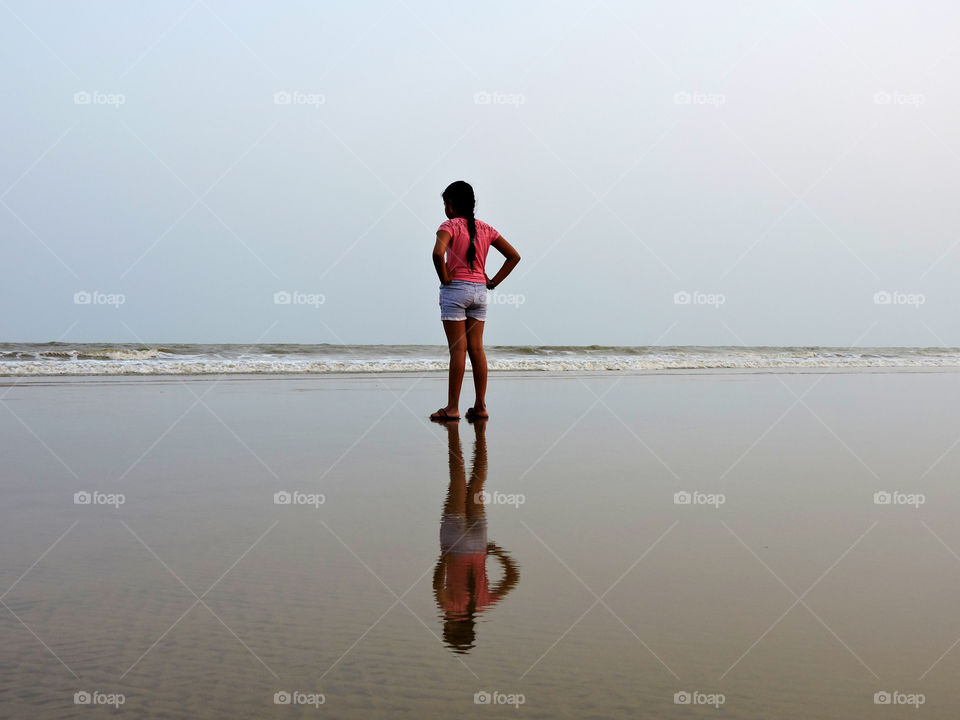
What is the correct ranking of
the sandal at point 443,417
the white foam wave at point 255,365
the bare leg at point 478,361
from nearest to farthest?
the sandal at point 443,417
the bare leg at point 478,361
the white foam wave at point 255,365

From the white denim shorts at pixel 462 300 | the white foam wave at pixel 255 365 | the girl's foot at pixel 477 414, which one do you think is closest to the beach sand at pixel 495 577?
the girl's foot at pixel 477 414

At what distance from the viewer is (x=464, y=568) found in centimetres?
243

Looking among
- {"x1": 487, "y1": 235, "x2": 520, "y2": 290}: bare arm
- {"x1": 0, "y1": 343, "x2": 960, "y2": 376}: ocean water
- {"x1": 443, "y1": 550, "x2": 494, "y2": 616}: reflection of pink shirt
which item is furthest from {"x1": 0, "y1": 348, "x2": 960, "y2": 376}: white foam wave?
{"x1": 443, "y1": 550, "x2": 494, "y2": 616}: reflection of pink shirt

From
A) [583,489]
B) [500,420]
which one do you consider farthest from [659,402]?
[583,489]

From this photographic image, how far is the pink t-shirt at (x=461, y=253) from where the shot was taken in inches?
269

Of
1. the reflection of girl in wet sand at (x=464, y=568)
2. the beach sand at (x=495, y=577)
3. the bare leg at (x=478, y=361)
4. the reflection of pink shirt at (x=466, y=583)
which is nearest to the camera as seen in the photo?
the beach sand at (x=495, y=577)

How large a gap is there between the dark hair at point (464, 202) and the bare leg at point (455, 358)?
543 mm

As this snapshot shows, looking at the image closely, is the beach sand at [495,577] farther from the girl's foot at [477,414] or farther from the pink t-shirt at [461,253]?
the pink t-shirt at [461,253]

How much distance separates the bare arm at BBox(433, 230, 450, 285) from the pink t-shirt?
0.05 metres

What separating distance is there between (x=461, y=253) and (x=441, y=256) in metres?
0.20

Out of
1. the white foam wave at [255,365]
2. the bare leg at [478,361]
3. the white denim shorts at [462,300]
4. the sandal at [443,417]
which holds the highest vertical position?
the white foam wave at [255,365]

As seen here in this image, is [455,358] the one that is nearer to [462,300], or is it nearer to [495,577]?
[462,300]

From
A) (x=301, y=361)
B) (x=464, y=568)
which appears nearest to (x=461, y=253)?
(x=464, y=568)

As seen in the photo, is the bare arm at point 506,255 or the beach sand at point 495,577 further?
the bare arm at point 506,255
